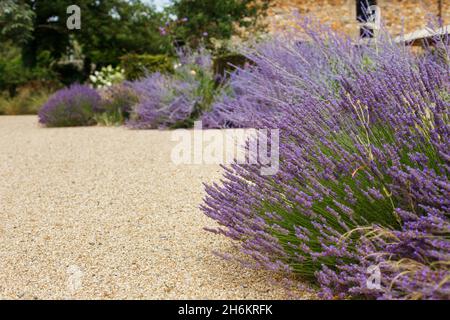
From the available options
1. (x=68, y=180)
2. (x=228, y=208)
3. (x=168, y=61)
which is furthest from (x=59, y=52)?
(x=228, y=208)

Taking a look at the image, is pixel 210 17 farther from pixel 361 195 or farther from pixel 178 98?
pixel 361 195

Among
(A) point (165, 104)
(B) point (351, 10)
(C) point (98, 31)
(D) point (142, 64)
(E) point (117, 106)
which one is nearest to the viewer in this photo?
(A) point (165, 104)

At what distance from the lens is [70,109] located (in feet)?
30.2

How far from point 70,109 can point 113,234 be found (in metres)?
6.92

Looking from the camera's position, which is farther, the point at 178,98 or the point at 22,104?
the point at 22,104

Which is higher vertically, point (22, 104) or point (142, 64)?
point (142, 64)

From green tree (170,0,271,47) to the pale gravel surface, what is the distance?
8.60m

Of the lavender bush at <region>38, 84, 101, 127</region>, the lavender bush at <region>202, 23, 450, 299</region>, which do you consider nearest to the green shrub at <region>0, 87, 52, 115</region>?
the lavender bush at <region>38, 84, 101, 127</region>

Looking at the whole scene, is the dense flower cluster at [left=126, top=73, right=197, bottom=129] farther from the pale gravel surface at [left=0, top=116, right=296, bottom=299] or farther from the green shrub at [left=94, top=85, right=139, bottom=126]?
the pale gravel surface at [left=0, top=116, right=296, bottom=299]

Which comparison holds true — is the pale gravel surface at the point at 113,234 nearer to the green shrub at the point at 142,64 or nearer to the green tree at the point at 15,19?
the green shrub at the point at 142,64

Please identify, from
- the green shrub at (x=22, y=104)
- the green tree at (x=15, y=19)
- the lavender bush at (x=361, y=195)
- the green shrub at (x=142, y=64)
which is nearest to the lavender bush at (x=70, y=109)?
the green shrub at (x=142, y=64)

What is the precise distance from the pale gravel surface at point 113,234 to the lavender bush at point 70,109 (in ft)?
13.2

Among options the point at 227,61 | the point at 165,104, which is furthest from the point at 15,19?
the point at 165,104

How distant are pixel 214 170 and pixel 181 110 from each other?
11.0ft
